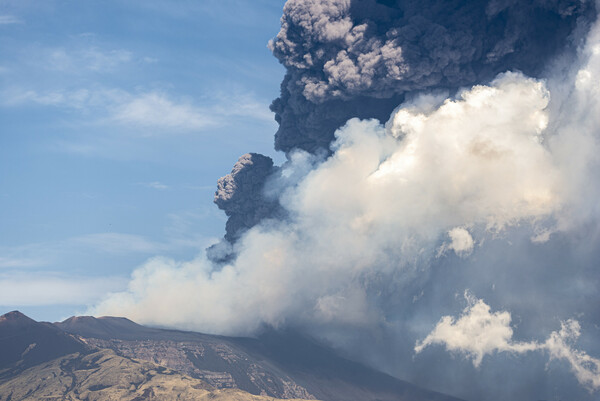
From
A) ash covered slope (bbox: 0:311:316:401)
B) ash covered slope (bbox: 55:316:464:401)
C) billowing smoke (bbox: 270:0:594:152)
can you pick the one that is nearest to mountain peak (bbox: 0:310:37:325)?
ash covered slope (bbox: 0:311:316:401)

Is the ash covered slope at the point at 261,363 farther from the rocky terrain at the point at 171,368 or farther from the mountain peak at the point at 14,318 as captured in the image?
the mountain peak at the point at 14,318

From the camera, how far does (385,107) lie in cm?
8250

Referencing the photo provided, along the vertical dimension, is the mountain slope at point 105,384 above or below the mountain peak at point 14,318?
below

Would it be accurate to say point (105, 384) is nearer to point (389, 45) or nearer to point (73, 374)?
point (73, 374)

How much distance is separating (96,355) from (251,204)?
3582 centimetres

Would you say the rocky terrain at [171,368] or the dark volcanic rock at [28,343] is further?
the dark volcanic rock at [28,343]

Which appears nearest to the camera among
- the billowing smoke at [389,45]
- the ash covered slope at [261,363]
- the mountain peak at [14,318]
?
the billowing smoke at [389,45]

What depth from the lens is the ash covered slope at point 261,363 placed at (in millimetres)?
91188

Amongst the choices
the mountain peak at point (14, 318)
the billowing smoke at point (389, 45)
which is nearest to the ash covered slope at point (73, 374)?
the mountain peak at point (14, 318)

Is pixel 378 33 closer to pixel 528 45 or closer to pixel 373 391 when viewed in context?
pixel 528 45

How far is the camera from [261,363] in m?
96.8

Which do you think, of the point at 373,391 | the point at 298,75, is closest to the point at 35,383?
the point at 373,391

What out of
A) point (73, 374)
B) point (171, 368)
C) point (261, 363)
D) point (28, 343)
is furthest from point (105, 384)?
point (261, 363)

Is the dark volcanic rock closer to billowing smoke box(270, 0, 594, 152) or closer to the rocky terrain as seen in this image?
the rocky terrain
